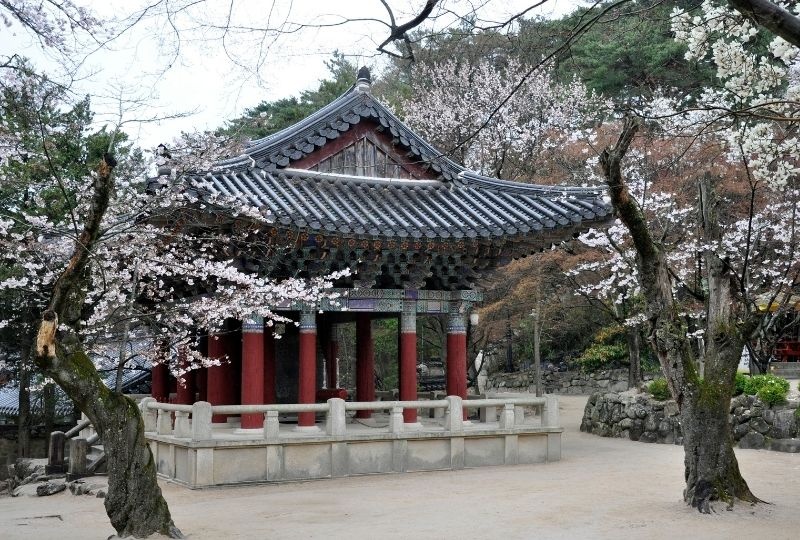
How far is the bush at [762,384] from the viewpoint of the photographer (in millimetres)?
16500

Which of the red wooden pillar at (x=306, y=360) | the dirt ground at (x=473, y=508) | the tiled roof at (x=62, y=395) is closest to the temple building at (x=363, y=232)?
the red wooden pillar at (x=306, y=360)

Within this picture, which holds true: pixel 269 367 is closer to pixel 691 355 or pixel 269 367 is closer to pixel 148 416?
pixel 148 416

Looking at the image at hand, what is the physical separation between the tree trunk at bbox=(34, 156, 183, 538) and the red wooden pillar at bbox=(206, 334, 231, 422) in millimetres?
6924

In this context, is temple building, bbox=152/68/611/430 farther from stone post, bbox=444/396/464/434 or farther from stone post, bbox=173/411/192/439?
stone post, bbox=173/411/192/439

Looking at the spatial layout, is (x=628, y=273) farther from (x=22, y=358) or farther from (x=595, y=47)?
(x=22, y=358)

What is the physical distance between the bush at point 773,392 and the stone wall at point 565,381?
50.4ft

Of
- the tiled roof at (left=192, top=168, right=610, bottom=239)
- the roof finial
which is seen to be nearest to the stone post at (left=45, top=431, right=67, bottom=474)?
the tiled roof at (left=192, top=168, right=610, bottom=239)

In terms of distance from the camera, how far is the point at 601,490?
11.5 metres

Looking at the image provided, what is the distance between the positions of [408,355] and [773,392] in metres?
7.53

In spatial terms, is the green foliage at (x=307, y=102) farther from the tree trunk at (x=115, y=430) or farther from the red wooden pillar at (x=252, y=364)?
the tree trunk at (x=115, y=430)

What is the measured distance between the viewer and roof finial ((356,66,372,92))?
1625 centimetres

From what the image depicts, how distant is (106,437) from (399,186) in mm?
9575

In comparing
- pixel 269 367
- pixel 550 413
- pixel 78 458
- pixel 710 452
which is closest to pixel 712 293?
pixel 710 452

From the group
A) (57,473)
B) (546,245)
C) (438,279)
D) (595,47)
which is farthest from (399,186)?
(595,47)
